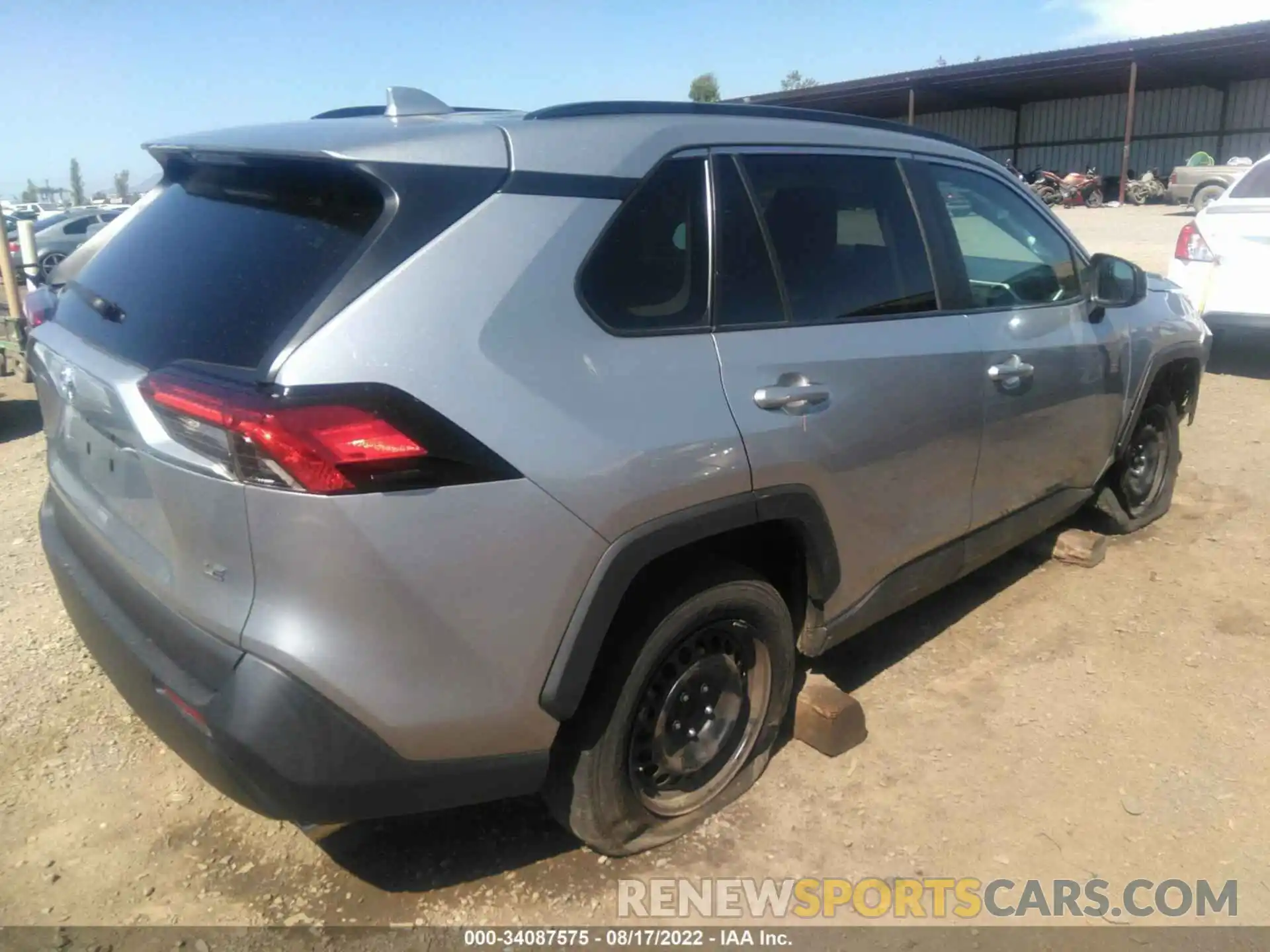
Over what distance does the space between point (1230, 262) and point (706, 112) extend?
6.92 m

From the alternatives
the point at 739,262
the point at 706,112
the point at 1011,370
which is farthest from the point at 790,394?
the point at 1011,370

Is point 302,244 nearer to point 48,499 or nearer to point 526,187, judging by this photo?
point 526,187

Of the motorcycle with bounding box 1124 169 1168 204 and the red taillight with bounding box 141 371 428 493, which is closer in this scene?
the red taillight with bounding box 141 371 428 493

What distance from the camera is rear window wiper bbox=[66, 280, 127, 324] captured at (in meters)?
2.44

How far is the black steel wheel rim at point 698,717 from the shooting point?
2648 mm

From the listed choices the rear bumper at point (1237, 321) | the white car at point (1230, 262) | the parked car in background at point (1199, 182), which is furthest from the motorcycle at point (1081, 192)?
the rear bumper at point (1237, 321)

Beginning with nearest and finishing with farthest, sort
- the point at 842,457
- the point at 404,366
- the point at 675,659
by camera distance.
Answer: the point at 404,366
the point at 675,659
the point at 842,457

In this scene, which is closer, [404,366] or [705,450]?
[404,366]

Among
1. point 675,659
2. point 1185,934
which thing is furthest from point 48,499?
point 1185,934

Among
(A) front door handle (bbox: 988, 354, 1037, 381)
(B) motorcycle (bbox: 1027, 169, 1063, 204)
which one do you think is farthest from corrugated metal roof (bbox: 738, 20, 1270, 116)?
(A) front door handle (bbox: 988, 354, 1037, 381)

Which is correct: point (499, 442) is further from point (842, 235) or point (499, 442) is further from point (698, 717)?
point (842, 235)

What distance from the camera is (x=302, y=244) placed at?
214 centimetres

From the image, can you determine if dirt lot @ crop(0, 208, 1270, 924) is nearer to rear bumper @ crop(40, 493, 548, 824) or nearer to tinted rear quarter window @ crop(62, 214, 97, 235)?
rear bumper @ crop(40, 493, 548, 824)

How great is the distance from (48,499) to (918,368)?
2663 mm
